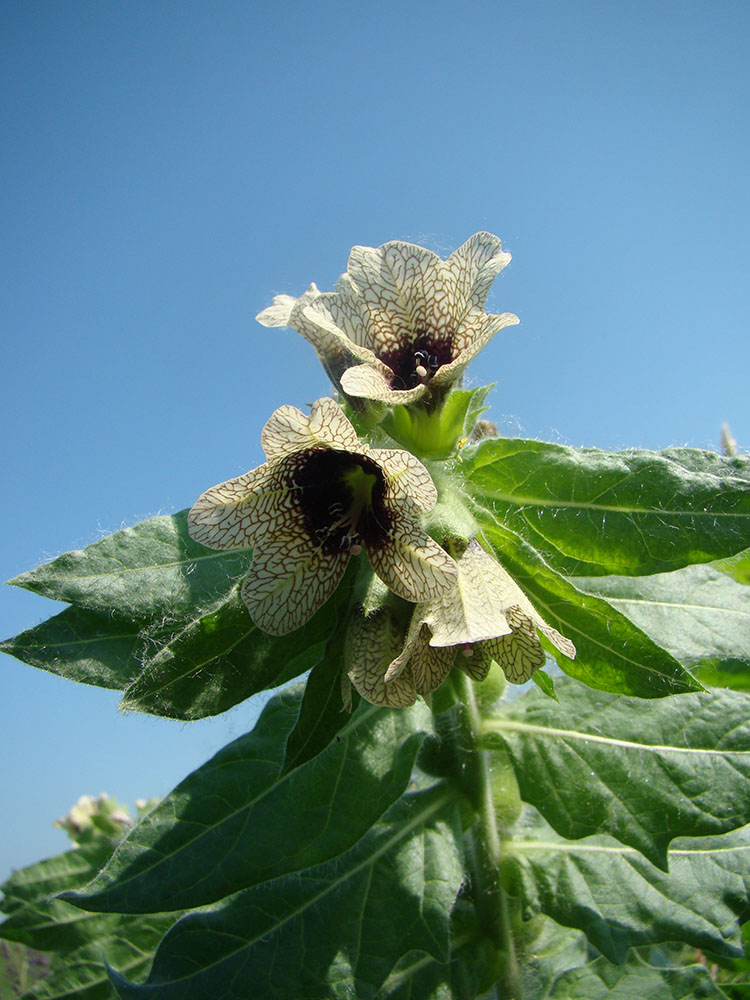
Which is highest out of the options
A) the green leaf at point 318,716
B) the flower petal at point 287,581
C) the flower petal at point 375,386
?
the flower petal at point 375,386

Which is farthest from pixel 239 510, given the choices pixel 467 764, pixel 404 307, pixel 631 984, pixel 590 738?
pixel 631 984

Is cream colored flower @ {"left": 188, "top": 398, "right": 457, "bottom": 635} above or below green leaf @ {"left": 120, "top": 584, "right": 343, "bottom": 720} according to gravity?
above

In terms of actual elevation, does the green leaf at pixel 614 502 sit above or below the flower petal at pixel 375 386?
below

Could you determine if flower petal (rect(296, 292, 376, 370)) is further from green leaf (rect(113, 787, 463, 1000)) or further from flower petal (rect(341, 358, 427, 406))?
green leaf (rect(113, 787, 463, 1000))

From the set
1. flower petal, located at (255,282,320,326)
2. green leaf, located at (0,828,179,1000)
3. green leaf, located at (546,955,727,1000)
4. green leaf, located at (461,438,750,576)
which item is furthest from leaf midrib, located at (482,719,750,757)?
green leaf, located at (0,828,179,1000)

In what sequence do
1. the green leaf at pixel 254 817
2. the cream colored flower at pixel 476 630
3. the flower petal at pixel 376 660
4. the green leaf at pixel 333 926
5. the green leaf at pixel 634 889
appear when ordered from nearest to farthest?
the cream colored flower at pixel 476 630
the flower petal at pixel 376 660
the green leaf at pixel 254 817
the green leaf at pixel 333 926
the green leaf at pixel 634 889

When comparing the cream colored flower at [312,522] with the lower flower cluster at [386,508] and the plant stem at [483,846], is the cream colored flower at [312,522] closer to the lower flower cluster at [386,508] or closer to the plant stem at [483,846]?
the lower flower cluster at [386,508]

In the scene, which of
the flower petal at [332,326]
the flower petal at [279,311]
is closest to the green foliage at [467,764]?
the flower petal at [332,326]
